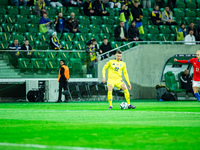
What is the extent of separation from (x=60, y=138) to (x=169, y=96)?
18.9 metres

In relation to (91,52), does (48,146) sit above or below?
below

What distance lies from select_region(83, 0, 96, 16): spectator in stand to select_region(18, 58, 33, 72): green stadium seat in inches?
261

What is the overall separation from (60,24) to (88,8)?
315 cm

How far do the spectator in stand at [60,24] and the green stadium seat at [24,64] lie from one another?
3.68 metres

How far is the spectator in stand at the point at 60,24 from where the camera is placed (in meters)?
26.7

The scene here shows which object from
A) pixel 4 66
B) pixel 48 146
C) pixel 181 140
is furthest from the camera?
pixel 4 66

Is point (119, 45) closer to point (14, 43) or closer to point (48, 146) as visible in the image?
point (14, 43)

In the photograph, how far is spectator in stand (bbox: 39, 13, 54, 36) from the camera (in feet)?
87.4

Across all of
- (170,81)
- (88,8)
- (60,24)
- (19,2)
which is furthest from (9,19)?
(170,81)

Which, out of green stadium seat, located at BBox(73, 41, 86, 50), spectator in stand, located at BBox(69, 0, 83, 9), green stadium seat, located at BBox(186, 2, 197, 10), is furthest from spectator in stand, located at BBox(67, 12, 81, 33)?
green stadium seat, located at BBox(186, 2, 197, 10)

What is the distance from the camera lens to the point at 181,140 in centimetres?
696

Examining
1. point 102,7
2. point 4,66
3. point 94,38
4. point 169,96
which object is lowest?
point 169,96

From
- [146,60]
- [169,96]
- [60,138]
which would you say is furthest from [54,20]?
[60,138]

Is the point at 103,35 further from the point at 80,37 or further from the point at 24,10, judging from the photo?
the point at 24,10
